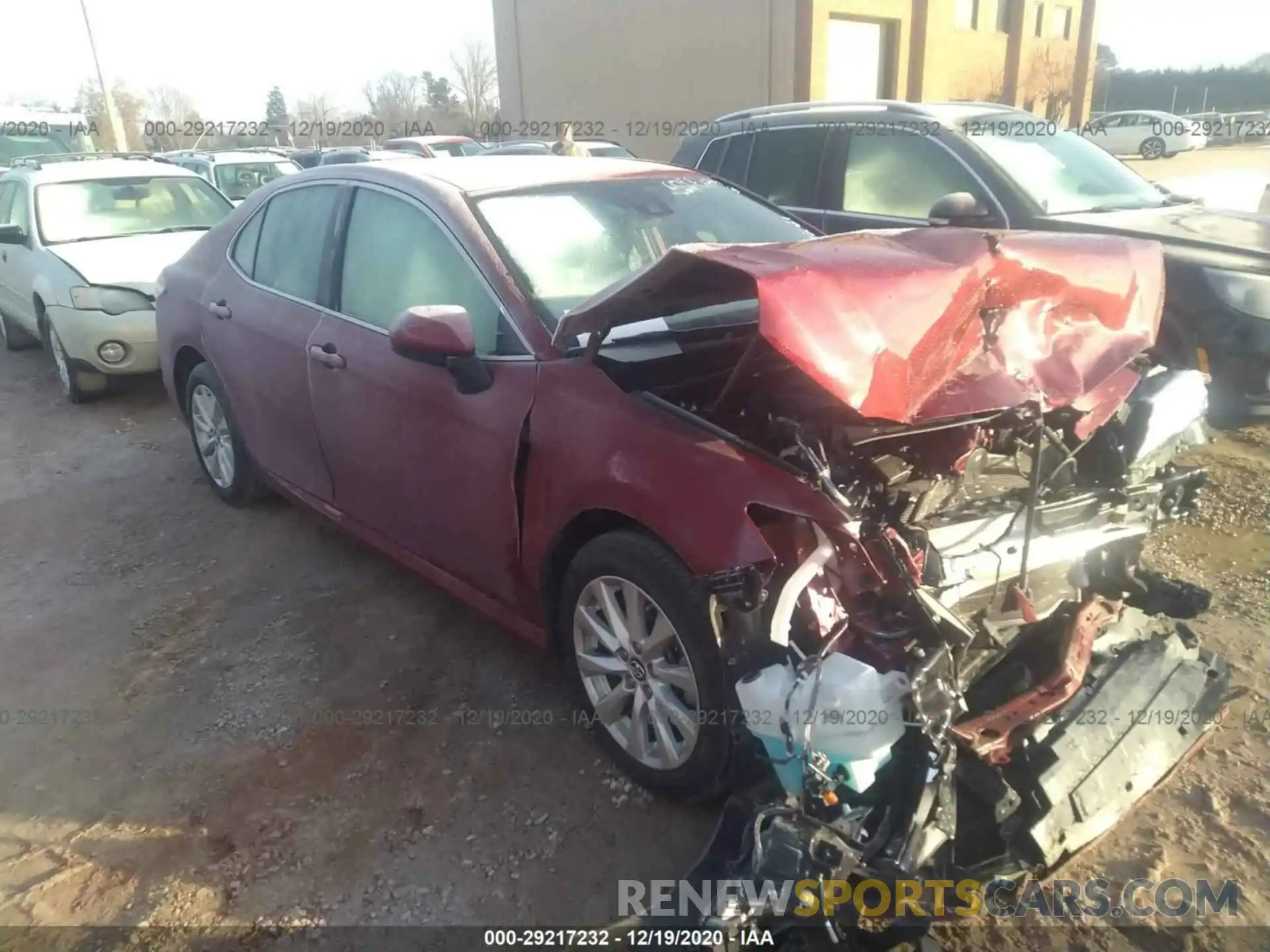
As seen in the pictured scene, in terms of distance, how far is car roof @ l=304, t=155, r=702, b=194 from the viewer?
3494mm

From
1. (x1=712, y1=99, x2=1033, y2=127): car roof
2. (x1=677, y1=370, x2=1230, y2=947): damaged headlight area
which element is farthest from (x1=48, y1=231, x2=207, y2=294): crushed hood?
(x1=677, y1=370, x2=1230, y2=947): damaged headlight area

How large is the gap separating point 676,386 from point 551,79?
28.1 metres

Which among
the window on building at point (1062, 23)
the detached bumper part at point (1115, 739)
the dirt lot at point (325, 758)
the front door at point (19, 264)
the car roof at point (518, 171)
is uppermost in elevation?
the window on building at point (1062, 23)

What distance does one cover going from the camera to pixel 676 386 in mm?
2756

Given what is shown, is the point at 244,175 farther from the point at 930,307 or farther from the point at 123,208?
the point at 930,307

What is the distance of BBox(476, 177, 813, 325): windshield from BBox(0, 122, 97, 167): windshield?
59.3 feet

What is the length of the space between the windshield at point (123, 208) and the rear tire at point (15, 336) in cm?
161

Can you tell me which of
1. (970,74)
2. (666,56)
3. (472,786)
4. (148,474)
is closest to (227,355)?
(148,474)

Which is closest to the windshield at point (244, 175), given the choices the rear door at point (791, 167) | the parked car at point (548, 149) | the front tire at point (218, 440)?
the parked car at point (548, 149)

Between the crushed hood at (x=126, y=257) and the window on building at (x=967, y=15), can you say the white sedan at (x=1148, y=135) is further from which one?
the crushed hood at (x=126, y=257)

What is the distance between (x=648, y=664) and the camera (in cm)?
275

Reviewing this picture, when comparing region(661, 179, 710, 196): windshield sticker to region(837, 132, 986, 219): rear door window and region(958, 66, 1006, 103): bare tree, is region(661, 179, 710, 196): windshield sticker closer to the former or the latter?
region(837, 132, 986, 219): rear door window

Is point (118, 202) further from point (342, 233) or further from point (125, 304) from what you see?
point (342, 233)

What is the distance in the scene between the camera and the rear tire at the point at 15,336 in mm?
8914
